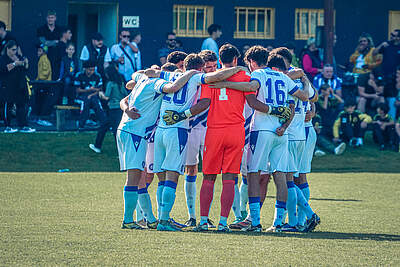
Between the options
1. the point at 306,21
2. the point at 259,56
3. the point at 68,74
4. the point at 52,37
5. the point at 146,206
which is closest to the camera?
the point at 259,56

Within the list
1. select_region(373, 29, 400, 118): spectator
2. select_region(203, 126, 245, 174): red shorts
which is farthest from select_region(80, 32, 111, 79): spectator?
select_region(203, 126, 245, 174): red shorts

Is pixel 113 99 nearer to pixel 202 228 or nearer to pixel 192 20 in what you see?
pixel 192 20

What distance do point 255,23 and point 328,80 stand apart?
5476mm

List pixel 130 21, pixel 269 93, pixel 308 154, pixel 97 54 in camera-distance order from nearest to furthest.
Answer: pixel 269 93 → pixel 308 154 → pixel 97 54 → pixel 130 21

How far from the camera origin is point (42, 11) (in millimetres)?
22672

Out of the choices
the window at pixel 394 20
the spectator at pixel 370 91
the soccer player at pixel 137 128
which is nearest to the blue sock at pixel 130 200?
the soccer player at pixel 137 128

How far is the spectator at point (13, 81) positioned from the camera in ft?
62.3

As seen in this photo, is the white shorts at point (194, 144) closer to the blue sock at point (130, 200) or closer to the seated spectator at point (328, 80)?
the blue sock at point (130, 200)

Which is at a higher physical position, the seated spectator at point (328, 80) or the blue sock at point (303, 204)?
the seated spectator at point (328, 80)

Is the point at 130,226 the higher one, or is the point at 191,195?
the point at 191,195

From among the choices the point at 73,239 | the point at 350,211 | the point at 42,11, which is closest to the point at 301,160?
the point at 350,211

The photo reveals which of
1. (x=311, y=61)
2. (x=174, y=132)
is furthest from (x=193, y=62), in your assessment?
(x=311, y=61)

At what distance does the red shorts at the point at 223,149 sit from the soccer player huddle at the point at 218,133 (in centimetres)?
1

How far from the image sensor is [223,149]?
9156 mm
